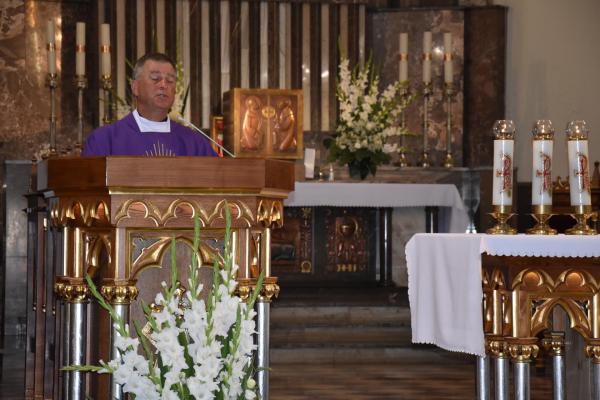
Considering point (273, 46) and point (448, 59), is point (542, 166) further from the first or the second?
point (273, 46)

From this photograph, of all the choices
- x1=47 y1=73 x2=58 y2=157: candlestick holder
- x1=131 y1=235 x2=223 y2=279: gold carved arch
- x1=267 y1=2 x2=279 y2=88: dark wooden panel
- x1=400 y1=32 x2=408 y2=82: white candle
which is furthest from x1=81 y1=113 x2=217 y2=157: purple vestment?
x1=267 y1=2 x2=279 y2=88: dark wooden panel

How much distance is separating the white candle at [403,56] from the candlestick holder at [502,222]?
5.26 m

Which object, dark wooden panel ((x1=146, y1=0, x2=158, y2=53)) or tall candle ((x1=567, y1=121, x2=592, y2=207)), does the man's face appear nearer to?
tall candle ((x1=567, y1=121, x2=592, y2=207))

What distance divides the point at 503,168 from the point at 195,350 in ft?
8.53

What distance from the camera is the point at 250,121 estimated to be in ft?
31.2

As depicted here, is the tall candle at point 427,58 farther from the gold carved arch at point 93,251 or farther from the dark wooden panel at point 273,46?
the gold carved arch at point 93,251

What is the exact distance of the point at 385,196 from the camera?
9234 mm

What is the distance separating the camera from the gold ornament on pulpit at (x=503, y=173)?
4586 millimetres

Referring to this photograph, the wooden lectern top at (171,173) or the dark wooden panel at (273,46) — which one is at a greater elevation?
the dark wooden panel at (273,46)

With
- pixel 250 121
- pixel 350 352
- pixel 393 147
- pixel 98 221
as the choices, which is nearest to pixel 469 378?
pixel 350 352

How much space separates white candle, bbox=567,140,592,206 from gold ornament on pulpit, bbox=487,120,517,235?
0.78 feet

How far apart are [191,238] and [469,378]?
421 centimetres

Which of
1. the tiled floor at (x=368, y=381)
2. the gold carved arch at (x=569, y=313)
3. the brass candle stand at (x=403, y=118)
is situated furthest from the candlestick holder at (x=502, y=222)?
the brass candle stand at (x=403, y=118)

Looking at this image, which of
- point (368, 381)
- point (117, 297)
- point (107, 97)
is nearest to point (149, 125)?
point (117, 297)
